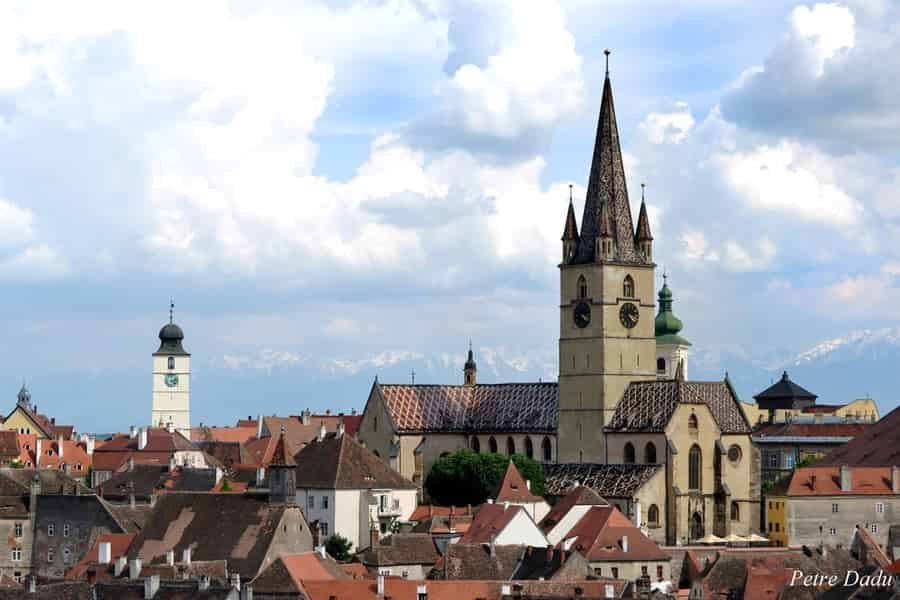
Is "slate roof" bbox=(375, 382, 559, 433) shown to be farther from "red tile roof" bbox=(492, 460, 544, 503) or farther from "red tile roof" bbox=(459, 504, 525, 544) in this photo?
"red tile roof" bbox=(459, 504, 525, 544)

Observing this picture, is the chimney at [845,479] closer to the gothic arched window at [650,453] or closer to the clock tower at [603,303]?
the gothic arched window at [650,453]

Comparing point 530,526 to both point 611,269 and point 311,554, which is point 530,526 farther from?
point 611,269

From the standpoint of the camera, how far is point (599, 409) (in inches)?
5679

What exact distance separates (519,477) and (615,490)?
7239mm

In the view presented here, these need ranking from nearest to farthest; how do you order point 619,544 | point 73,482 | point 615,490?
point 619,544 < point 73,482 < point 615,490

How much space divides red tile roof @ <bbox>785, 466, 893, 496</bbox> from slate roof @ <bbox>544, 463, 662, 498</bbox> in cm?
994

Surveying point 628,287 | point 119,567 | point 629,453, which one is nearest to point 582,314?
point 628,287

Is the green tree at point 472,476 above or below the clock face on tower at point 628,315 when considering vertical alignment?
below

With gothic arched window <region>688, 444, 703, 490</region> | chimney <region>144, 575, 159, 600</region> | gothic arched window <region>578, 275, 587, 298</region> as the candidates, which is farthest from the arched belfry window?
chimney <region>144, 575, 159, 600</region>

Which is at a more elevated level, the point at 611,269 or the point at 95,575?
the point at 611,269

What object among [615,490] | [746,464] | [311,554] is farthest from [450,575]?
[746,464]

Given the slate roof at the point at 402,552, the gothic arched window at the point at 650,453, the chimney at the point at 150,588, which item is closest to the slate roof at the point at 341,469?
the slate roof at the point at 402,552

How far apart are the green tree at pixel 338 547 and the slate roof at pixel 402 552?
16.6 feet

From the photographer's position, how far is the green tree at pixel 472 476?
457 ft
